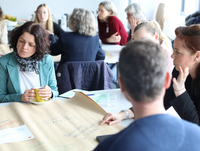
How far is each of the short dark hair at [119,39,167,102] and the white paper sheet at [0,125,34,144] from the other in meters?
0.73

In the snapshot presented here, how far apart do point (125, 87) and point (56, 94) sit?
115cm

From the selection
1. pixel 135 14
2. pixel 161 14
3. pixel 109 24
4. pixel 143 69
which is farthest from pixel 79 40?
pixel 161 14

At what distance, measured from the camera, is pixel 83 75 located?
7.54 feet

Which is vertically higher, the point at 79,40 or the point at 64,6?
the point at 64,6

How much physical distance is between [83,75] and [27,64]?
2.28ft

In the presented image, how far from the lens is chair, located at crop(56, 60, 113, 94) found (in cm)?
224

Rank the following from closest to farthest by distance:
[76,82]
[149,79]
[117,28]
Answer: [149,79], [76,82], [117,28]

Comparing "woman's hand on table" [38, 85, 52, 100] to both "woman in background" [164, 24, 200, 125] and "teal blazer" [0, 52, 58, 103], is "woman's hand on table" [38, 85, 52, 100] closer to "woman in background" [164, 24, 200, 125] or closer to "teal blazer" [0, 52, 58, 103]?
"teal blazer" [0, 52, 58, 103]

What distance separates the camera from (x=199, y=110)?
1306 millimetres

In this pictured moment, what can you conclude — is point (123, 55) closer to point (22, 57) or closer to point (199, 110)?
point (199, 110)

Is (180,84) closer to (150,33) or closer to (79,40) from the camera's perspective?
(150,33)

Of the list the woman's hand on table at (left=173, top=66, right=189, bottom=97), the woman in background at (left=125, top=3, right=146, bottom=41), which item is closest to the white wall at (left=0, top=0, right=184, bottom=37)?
the woman in background at (left=125, top=3, right=146, bottom=41)

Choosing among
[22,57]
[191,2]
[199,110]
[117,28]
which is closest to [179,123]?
[199,110]

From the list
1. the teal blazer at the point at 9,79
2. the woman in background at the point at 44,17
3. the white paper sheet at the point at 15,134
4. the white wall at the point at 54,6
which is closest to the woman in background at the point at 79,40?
the teal blazer at the point at 9,79
